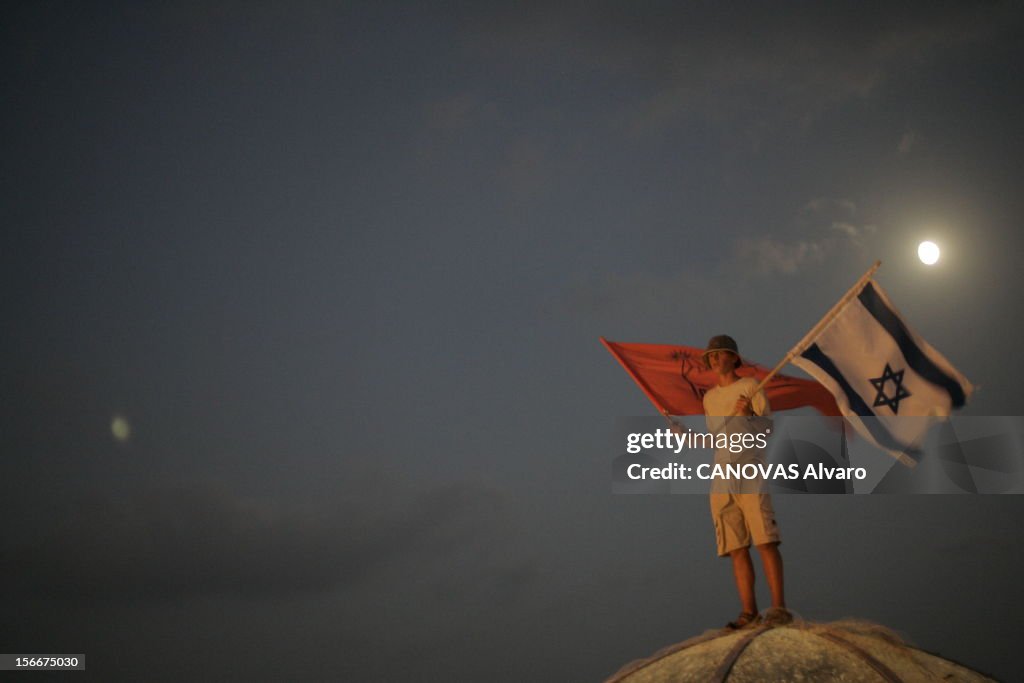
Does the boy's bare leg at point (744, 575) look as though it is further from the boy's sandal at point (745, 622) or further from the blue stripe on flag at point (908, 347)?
the blue stripe on flag at point (908, 347)

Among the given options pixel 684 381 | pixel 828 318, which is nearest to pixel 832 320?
pixel 828 318

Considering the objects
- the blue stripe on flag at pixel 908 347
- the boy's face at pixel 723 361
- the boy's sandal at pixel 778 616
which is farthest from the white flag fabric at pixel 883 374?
the boy's sandal at pixel 778 616

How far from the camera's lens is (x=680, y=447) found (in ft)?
32.9

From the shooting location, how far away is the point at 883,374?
980 centimetres

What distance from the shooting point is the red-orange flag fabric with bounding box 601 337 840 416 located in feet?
37.4

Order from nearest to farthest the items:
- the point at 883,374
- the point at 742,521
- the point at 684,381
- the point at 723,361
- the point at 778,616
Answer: the point at 778,616
the point at 742,521
the point at 723,361
the point at 883,374
the point at 684,381

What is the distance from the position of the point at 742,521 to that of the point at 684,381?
10.9ft

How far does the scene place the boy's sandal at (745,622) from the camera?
796cm

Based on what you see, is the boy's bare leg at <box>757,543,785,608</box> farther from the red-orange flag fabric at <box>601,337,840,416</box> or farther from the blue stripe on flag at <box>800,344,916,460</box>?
the red-orange flag fabric at <box>601,337,840,416</box>

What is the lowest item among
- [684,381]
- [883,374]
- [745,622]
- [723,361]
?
[745,622]

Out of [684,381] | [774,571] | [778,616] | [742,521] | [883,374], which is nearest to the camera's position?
[778,616]

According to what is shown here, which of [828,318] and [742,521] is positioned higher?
[828,318]

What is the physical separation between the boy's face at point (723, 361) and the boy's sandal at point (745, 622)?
8.18ft

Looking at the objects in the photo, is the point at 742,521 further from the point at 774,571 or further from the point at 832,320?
the point at 832,320
